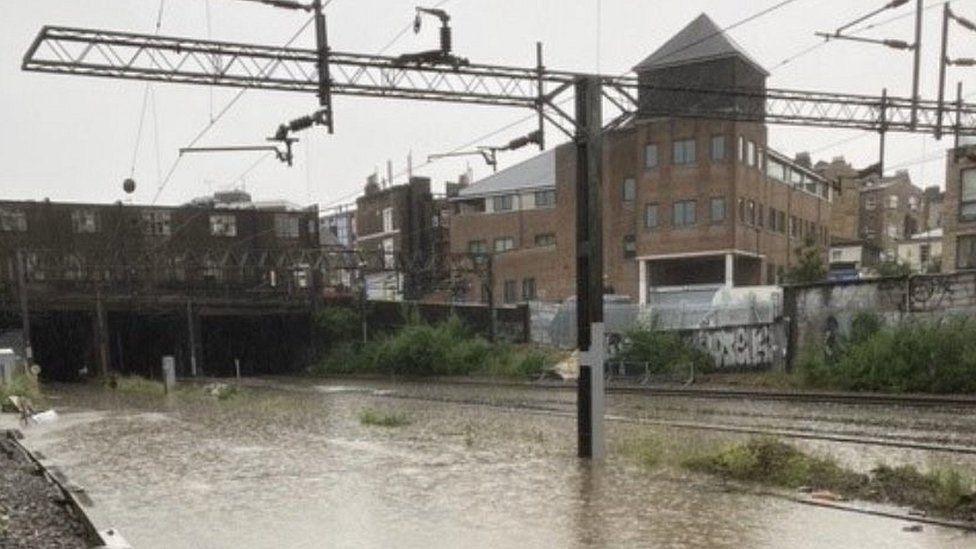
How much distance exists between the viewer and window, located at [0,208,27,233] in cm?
5728

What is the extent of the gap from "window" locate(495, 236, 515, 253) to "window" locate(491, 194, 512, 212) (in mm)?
2420

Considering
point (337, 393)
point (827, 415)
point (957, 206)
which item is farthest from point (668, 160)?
point (827, 415)

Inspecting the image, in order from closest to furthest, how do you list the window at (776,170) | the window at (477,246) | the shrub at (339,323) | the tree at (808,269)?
the shrub at (339,323), the tree at (808,269), the window at (776,170), the window at (477,246)

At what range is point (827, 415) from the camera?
19406mm

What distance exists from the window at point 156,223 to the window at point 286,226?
28.1 feet

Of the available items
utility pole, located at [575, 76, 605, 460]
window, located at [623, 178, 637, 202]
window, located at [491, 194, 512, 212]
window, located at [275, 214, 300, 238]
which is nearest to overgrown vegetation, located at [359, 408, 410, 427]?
utility pole, located at [575, 76, 605, 460]

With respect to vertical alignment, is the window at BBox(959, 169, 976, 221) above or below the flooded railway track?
above

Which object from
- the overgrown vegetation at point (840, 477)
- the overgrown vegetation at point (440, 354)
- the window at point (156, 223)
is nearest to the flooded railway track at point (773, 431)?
the overgrown vegetation at point (840, 477)

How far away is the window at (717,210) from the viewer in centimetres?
5238

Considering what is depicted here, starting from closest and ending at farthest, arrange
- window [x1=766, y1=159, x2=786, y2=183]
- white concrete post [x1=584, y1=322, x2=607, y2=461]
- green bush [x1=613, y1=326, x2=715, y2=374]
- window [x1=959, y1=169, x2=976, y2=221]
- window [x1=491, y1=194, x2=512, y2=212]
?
white concrete post [x1=584, y1=322, x2=607, y2=461] < green bush [x1=613, y1=326, x2=715, y2=374] < window [x1=959, y1=169, x2=976, y2=221] < window [x1=766, y1=159, x2=786, y2=183] < window [x1=491, y1=194, x2=512, y2=212]

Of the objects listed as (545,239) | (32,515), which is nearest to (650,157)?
(545,239)

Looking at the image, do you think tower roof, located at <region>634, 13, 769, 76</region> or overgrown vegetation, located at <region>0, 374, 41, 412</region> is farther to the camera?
tower roof, located at <region>634, 13, 769, 76</region>

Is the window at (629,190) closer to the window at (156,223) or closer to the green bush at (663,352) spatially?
the green bush at (663,352)

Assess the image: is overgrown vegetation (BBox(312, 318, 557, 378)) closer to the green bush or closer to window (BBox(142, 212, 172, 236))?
the green bush
